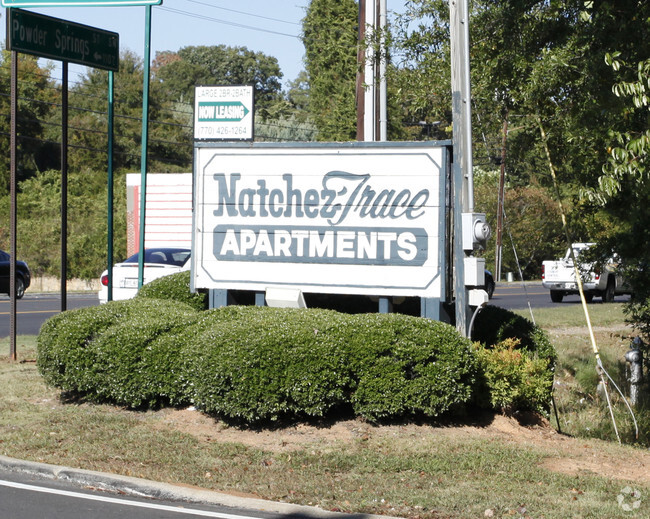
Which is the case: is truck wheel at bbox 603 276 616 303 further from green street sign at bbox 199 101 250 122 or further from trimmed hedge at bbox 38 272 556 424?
trimmed hedge at bbox 38 272 556 424

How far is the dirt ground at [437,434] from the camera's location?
7.79 metres

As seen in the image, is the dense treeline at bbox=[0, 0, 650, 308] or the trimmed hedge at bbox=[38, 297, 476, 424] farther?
the dense treeline at bbox=[0, 0, 650, 308]

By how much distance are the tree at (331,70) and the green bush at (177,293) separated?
32394 millimetres

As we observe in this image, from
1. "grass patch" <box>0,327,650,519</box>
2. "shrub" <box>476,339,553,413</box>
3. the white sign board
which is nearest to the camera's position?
"grass patch" <box>0,327,650,519</box>

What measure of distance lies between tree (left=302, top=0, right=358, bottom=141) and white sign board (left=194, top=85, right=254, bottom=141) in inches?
1021

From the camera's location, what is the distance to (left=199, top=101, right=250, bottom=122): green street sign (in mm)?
17922

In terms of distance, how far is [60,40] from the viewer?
12992mm

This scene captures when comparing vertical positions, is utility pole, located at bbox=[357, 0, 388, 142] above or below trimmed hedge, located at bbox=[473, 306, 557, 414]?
above

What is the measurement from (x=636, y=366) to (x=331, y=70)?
41.7 metres

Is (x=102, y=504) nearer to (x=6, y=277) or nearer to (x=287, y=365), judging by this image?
(x=287, y=365)

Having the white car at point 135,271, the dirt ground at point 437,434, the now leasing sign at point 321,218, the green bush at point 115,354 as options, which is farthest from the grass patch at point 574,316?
the green bush at point 115,354

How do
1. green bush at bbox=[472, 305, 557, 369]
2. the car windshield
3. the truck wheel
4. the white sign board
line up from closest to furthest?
green bush at bbox=[472, 305, 557, 369] → the white sign board → the car windshield → the truck wheel

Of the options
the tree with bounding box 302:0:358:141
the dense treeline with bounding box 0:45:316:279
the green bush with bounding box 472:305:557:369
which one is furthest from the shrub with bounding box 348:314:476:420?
the tree with bounding box 302:0:358:141

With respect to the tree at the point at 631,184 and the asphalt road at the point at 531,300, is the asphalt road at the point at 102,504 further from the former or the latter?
the asphalt road at the point at 531,300
